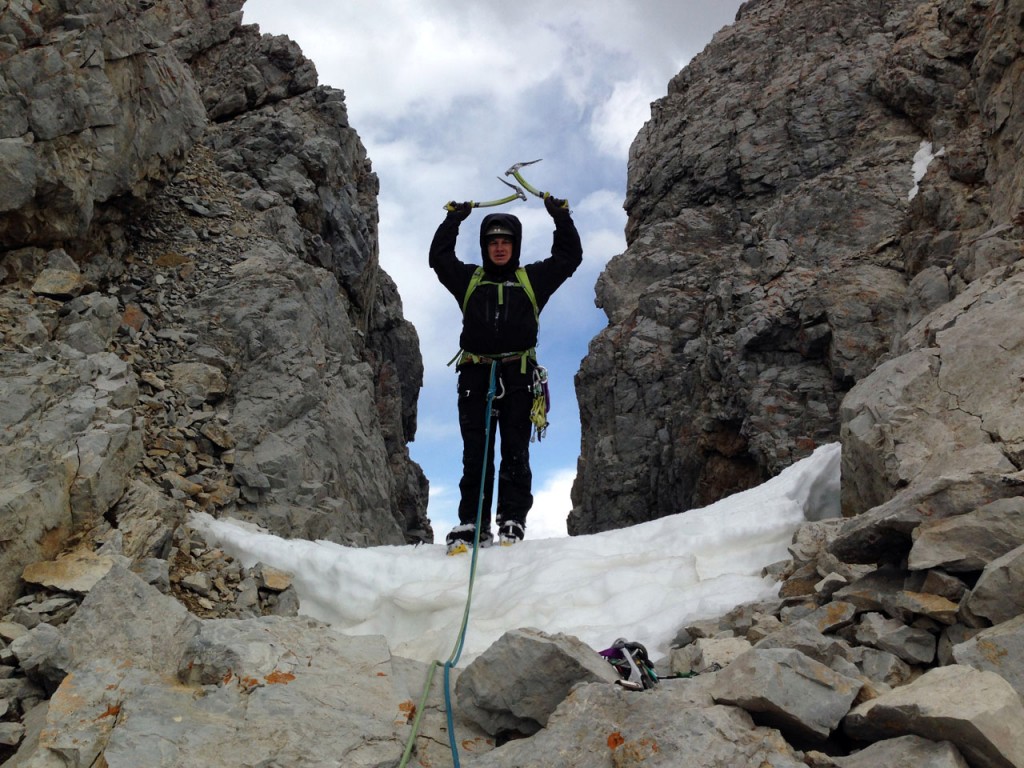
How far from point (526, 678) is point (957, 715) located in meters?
2.02

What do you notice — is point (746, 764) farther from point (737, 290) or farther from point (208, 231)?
point (737, 290)

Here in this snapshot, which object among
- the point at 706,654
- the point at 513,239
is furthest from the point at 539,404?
the point at 706,654

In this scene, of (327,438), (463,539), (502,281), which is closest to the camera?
(463,539)

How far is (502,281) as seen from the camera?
9125 mm

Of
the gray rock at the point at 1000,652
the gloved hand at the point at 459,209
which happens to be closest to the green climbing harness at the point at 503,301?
the gloved hand at the point at 459,209

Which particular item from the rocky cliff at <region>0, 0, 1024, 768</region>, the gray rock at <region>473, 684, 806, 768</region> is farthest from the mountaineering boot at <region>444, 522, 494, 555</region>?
the gray rock at <region>473, 684, 806, 768</region>

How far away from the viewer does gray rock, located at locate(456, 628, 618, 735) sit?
3969mm

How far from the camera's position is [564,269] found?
30.5 feet

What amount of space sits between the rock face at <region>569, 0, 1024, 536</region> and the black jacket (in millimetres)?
3635

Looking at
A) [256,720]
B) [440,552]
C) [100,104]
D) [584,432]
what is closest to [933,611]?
[256,720]

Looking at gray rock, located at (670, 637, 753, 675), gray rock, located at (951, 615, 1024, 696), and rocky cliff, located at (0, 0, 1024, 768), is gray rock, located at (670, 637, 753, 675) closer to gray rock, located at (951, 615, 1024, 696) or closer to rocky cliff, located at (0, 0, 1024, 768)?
rocky cliff, located at (0, 0, 1024, 768)

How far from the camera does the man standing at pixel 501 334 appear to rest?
9.02 m

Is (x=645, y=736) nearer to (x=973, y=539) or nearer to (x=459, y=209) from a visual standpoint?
(x=973, y=539)

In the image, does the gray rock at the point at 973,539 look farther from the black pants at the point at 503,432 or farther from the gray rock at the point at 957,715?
the black pants at the point at 503,432
